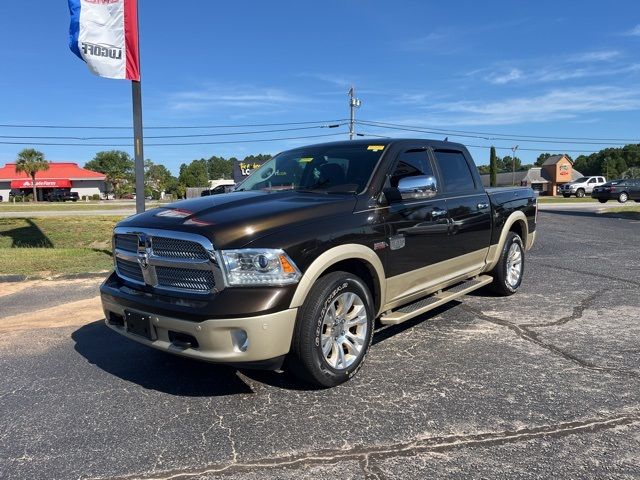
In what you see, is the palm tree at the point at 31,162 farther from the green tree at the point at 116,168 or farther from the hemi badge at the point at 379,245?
the hemi badge at the point at 379,245

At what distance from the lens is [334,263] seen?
3.72 m

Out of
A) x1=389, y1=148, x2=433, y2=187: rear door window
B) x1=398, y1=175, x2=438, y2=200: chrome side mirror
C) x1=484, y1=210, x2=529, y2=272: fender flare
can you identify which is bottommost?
x1=484, y1=210, x2=529, y2=272: fender flare

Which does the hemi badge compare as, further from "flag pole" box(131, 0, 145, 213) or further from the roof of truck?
"flag pole" box(131, 0, 145, 213)

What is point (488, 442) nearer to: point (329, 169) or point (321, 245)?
point (321, 245)

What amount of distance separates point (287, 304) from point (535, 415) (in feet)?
5.92

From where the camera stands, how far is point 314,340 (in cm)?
352

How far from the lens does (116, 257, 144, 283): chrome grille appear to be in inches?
150

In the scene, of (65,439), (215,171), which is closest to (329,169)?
(65,439)

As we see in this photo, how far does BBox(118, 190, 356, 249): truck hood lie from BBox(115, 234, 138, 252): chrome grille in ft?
0.30

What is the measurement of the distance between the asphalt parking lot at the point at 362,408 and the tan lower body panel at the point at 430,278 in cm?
49

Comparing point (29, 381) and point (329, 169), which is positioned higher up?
point (329, 169)

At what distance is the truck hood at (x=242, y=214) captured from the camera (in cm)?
335

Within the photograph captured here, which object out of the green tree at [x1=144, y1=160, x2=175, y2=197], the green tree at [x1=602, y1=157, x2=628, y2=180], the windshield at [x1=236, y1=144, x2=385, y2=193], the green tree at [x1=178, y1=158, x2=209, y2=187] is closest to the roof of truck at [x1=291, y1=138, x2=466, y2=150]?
the windshield at [x1=236, y1=144, x2=385, y2=193]

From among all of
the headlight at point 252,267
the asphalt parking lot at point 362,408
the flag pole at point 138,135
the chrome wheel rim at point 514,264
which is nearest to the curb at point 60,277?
the flag pole at point 138,135
